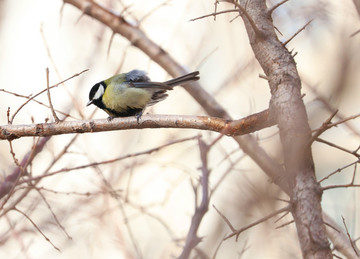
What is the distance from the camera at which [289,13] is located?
12.9ft

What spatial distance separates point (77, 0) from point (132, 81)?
4.05 ft

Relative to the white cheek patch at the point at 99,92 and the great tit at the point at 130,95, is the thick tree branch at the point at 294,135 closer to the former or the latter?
the great tit at the point at 130,95

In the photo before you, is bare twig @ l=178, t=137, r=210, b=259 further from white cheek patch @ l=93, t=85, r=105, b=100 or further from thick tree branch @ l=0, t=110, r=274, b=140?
white cheek patch @ l=93, t=85, r=105, b=100

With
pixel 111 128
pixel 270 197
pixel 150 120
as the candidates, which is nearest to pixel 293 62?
pixel 270 197

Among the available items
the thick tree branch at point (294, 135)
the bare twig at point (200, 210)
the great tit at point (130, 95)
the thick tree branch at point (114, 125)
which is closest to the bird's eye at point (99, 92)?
the great tit at point (130, 95)

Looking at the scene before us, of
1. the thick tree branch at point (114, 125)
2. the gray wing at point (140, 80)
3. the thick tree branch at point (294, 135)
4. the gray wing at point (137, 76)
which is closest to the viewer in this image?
the thick tree branch at point (294, 135)

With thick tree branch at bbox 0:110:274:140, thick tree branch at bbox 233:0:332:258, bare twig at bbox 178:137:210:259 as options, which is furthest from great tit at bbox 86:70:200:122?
thick tree branch at bbox 233:0:332:258

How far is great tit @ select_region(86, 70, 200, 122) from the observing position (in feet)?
15.5

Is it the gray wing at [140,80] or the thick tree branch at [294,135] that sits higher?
the gray wing at [140,80]

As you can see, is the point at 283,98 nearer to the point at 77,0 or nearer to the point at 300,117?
the point at 300,117

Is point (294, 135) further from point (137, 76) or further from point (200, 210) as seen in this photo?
point (137, 76)

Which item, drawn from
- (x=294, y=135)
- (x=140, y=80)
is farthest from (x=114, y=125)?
(x=140, y=80)

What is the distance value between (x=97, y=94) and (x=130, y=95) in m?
0.51

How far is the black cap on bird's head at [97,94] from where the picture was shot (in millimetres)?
4961
